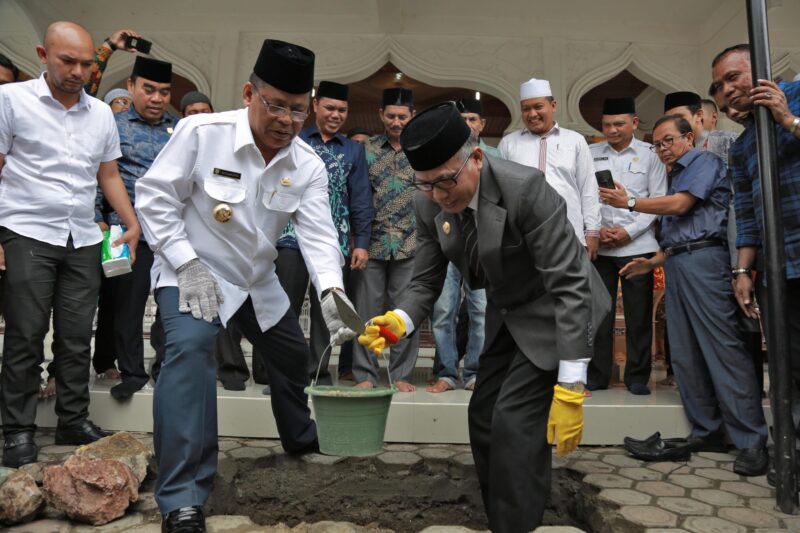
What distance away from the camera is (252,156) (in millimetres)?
2922

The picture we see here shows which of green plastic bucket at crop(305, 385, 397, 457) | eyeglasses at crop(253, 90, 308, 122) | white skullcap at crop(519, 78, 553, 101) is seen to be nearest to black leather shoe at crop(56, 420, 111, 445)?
green plastic bucket at crop(305, 385, 397, 457)

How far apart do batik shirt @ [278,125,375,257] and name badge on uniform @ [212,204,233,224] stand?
1.76m

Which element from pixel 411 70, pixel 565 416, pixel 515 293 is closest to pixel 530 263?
pixel 515 293

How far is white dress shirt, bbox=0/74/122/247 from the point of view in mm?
3453

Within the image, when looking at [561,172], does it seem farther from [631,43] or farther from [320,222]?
[631,43]

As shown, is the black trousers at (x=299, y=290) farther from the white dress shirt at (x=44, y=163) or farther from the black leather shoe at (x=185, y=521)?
the black leather shoe at (x=185, y=521)

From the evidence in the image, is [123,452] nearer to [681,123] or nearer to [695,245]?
[695,245]

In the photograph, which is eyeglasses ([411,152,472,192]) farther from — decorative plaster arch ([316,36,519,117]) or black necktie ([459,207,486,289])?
decorative plaster arch ([316,36,519,117])

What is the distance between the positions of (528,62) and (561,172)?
10.3ft

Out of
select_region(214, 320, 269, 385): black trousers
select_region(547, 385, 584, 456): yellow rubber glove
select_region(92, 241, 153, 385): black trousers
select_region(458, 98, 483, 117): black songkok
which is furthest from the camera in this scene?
select_region(458, 98, 483, 117): black songkok

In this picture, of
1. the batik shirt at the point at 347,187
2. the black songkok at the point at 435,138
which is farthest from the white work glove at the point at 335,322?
the batik shirt at the point at 347,187

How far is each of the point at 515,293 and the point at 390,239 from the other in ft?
6.24

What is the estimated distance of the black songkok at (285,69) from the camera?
2.69 metres

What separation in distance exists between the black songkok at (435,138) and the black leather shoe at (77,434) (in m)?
2.52
